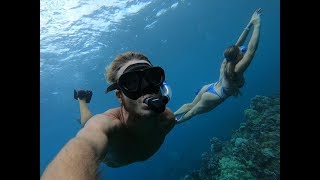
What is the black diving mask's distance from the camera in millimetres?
3859

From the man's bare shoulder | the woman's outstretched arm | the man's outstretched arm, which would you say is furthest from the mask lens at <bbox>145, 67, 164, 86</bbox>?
the woman's outstretched arm

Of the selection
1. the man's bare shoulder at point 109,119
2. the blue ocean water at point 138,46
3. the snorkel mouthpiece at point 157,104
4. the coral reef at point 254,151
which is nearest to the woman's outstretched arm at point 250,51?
the coral reef at point 254,151

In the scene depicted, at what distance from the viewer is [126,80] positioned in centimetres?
392

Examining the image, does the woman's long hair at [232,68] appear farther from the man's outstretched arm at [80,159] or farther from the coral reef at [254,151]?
the man's outstretched arm at [80,159]

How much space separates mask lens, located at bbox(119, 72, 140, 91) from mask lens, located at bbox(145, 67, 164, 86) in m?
0.15

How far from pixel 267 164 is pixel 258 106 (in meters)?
4.95

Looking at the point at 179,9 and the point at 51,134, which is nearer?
the point at 179,9

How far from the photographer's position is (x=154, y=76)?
3.96 meters

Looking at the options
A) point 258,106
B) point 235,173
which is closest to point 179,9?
point 258,106

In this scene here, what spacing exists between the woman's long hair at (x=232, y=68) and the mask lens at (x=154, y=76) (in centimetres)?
429

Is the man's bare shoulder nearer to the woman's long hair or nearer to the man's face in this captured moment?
the man's face

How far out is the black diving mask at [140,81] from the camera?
3.86 metres
